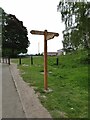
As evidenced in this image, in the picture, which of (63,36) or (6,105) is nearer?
(6,105)

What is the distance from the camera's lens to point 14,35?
80438 millimetres

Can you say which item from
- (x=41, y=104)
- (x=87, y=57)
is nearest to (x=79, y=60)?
(x=87, y=57)

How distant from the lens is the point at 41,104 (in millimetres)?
10273

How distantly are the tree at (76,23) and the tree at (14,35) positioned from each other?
47.2 m

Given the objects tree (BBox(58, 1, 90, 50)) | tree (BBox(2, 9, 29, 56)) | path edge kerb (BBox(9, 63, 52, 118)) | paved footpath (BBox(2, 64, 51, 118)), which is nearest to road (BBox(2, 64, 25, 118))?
paved footpath (BBox(2, 64, 51, 118))

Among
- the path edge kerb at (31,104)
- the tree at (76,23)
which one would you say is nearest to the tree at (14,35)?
the tree at (76,23)

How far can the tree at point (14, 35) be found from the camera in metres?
78.2

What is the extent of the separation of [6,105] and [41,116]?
6.33 feet

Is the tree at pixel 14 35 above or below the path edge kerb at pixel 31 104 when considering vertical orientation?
above

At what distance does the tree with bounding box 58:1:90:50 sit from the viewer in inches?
1054

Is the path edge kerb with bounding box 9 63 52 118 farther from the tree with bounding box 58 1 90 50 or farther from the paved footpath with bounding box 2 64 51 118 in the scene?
the tree with bounding box 58 1 90 50

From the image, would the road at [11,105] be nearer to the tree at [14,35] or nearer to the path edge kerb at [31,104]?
the path edge kerb at [31,104]

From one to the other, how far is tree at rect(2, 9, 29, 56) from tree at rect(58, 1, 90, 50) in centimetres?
4718

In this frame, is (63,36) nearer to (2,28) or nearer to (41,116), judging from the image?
(41,116)
